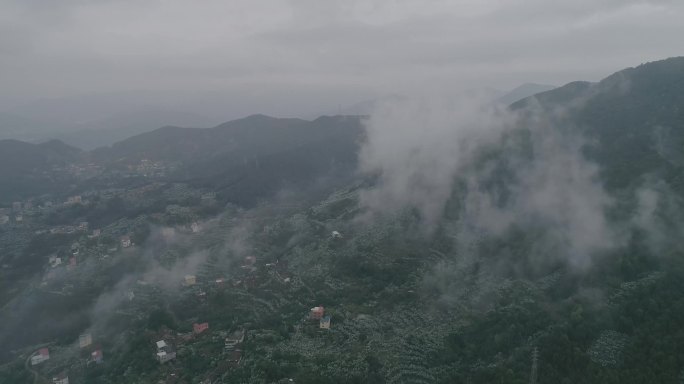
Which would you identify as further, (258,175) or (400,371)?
(258,175)

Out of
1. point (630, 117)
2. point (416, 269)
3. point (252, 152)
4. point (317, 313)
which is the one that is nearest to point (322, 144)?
point (252, 152)

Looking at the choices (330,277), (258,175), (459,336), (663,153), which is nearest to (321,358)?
(459,336)

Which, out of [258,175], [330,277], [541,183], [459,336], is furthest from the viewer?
[258,175]

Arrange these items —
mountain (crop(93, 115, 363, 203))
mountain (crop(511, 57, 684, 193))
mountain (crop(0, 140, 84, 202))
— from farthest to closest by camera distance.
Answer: mountain (crop(0, 140, 84, 202))
mountain (crop(93, 115, 363, 203))
mountain (crop(511, 57, 684, 193))

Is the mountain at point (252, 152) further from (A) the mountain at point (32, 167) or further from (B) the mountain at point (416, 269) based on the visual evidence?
(A) the mountain at point (32, 167)

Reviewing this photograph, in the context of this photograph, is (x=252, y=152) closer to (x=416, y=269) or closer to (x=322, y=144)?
(x=322, y=144)

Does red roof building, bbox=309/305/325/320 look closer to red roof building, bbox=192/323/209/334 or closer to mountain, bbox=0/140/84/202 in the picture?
red roof building, bbox=192/323/209/334

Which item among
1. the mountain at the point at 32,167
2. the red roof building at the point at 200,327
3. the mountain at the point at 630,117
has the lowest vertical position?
the red roof building at the point at 200,327

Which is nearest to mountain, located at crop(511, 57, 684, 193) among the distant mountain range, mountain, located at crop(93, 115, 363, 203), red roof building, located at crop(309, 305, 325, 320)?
the distant mountain range

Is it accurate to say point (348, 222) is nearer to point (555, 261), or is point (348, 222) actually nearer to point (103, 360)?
point (555, 261)

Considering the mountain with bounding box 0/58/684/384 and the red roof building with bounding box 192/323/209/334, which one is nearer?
the mountain with bounding box 0/58/684/384

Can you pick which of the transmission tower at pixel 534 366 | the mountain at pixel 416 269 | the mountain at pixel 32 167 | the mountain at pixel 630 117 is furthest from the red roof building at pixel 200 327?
the mountain at pixel 32 167
